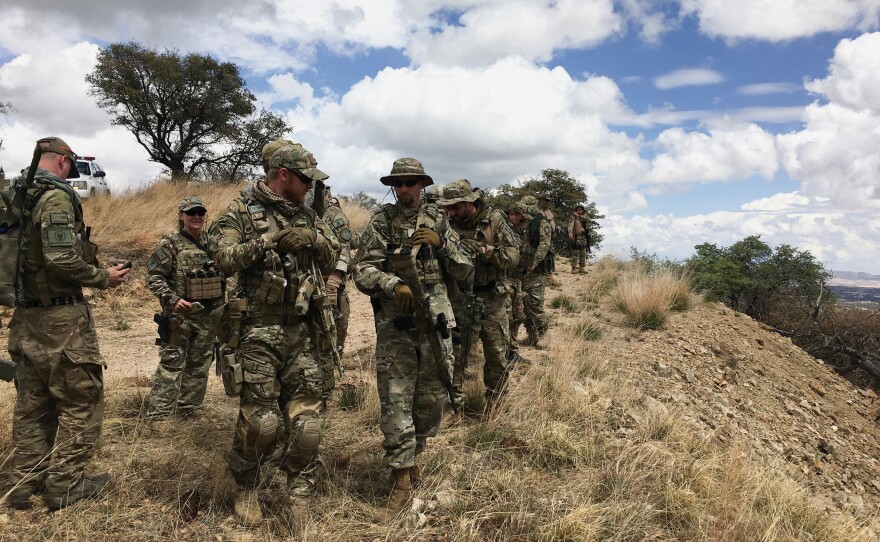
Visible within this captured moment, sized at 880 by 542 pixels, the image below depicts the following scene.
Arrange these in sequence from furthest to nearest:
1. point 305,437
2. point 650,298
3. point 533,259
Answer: point 650,298 → point 533,259 → point 305,437

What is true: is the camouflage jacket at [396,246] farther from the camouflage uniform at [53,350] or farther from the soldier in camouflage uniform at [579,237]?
the soldier in camouflage uniform at [579,237]

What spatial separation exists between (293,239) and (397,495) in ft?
5.65

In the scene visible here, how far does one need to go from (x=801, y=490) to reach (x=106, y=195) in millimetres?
14918

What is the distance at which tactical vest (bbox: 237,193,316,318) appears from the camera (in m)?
3.00

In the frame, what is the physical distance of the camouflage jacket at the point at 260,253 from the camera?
2.96 metres

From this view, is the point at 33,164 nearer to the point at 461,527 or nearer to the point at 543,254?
the point at 461,527

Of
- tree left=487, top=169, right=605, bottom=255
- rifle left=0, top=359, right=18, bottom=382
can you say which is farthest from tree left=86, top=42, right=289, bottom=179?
rifle left=0, top=359, right=18, bottom=382

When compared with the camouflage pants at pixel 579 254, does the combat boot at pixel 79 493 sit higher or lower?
lower

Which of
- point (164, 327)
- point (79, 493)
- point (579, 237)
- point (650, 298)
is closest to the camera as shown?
point (79, 493)

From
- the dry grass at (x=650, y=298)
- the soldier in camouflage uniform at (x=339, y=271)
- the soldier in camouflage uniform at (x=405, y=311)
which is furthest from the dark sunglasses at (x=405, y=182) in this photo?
the dry grass at (x=650, y=298)

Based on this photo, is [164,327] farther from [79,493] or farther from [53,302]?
[79,493]

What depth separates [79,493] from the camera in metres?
3.27

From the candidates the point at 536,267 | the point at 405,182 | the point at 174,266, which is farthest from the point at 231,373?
Answer: the point at 536,267

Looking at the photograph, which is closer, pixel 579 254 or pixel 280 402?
pixel 280 402
